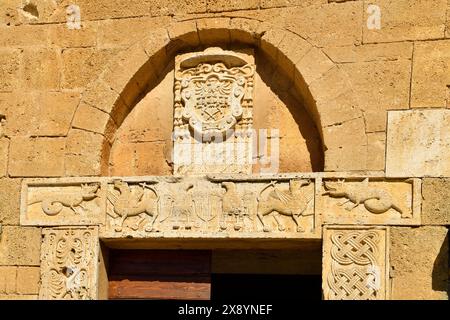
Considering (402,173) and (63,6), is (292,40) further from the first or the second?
(63,6)

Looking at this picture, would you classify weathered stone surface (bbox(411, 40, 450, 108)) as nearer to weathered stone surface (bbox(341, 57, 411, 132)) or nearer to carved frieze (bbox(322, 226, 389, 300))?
weathered stone surface (bbox(341, 57, 411, 132))

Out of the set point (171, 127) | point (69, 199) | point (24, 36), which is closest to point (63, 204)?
point (69, 199)

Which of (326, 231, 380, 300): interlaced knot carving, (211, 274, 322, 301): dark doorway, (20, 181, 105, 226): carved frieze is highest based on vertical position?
(20, 181, 105, 226): carved frieze

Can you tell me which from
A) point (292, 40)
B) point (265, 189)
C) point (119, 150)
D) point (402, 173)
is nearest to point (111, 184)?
point (119, 150)

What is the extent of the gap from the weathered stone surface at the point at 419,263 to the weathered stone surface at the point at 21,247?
9.08 feet

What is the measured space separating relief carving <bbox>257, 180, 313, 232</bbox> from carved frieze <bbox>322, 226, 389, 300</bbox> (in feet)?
0.81

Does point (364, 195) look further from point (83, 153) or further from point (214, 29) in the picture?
point (83, 153)

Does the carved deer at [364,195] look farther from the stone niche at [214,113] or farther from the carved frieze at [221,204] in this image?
the stone niche at [214,113]

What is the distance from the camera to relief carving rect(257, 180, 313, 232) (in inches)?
254

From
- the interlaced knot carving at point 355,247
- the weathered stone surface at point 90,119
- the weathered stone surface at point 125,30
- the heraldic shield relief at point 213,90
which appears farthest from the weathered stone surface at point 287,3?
the interlaced knot carving at point 355,247

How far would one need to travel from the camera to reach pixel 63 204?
6.88m

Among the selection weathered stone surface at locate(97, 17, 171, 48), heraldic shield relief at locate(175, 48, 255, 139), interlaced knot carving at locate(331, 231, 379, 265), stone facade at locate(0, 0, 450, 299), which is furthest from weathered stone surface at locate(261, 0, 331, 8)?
interlaced knot carving at locate(331, 231, 379, 265)

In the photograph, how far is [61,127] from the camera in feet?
23.0

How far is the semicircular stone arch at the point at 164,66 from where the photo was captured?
6570 millimetres
